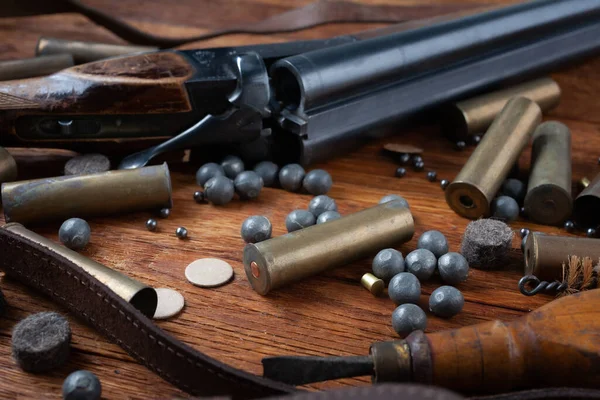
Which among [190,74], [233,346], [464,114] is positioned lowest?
[233,346]

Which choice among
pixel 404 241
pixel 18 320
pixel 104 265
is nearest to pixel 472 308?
pixel 404 241

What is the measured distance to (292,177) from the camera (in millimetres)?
1959

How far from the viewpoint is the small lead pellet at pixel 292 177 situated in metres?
1.96

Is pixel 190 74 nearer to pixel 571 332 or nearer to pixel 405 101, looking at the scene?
pixel 405 101

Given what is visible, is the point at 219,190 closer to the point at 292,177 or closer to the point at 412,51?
the point at 292,177

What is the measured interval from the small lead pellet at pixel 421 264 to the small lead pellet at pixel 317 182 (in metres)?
0.42

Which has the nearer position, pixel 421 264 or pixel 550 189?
pixel 421 264

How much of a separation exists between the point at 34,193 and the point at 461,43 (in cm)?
132

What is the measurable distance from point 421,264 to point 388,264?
0.24 feet

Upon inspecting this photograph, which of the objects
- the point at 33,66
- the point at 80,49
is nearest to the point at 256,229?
the point at 33,66

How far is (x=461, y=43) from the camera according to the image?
7.27 feet

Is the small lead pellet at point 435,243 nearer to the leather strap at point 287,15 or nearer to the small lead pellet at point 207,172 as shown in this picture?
the small lead pellet at point 207,172

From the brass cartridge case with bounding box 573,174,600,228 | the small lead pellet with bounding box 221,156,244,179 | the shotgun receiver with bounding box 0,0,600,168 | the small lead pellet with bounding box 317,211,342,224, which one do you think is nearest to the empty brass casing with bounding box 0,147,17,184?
the shotgun receiver with bounding box 0,0,600,168

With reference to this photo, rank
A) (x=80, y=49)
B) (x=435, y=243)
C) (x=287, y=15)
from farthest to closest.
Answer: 1. (x=287, y=15)
2. (x=80, y=49)
3. (x=435, y=243)
